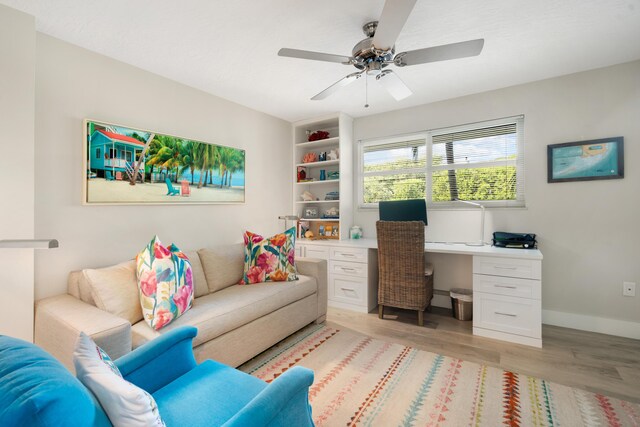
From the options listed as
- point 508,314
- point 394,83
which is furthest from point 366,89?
point 508,314

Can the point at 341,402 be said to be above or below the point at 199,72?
below

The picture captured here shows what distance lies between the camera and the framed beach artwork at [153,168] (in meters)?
2.30

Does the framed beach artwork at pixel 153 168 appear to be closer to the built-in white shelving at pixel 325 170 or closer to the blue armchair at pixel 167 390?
the built-in white shelving at pixel 325 170

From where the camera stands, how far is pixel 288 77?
2.83 meters

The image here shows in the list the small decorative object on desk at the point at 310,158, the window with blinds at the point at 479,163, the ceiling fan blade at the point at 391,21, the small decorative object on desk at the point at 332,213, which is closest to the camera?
the ceiling fan blade at the point at 391,21

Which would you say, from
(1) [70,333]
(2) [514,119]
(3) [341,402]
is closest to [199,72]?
(1) [70,333]

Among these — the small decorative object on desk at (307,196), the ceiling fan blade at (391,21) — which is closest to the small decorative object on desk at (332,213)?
the small decorative object on desk at (307,196)

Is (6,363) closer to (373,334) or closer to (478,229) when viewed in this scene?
(373,334)

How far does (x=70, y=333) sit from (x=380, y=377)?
1.87m

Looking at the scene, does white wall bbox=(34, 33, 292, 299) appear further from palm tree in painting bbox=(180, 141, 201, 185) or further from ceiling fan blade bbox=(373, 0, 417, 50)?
ceiling fan blade bbox=(373, 0, 417, 50)

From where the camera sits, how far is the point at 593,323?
2.80m

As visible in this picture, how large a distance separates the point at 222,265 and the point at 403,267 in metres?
1.73

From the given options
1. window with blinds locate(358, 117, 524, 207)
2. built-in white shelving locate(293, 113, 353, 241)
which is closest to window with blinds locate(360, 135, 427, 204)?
window with blinds locate(358, 117, 524, 207)

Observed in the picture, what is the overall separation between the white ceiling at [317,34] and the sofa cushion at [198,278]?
166 centimetres
